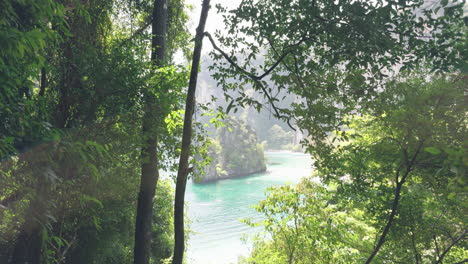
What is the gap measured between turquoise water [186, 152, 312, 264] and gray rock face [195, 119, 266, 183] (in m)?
3.64

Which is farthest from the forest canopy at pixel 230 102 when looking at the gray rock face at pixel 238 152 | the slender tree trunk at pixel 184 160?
the gray rock face at pixel 238 152

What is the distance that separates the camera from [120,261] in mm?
8484

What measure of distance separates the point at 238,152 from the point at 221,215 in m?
28.9

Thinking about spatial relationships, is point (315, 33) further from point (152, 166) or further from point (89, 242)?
point (89, 242)

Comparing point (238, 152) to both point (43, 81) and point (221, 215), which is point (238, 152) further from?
point (43, 81)

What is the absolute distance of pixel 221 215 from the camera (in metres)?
28.1

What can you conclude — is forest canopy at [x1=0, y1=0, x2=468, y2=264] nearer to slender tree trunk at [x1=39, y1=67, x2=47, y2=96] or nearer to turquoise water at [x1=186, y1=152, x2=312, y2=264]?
slender tree trunk at [x1=39, y1=67, x2=47, y2=96]

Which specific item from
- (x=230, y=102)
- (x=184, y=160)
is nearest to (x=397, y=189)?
(x=230, y=102)

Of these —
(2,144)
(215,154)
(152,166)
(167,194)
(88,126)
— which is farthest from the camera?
(215,154)

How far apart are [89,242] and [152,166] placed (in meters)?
4.16

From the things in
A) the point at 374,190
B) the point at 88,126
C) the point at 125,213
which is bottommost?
the point at 125,213

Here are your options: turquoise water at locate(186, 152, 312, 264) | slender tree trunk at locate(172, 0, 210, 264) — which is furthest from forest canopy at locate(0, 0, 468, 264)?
turquoise water at locate(186, 152, 312, 264)

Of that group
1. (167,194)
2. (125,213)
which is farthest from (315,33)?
(167,194)

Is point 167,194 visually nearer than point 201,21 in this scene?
No
